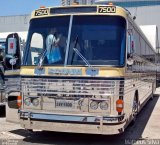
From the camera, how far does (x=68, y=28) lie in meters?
8.76

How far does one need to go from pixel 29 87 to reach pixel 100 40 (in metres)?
1.91

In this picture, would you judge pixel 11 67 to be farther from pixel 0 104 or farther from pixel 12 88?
pixel 0 104

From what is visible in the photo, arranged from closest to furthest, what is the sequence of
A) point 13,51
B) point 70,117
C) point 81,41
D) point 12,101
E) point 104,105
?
point 104,105
point 70,117
point 81,41
point 13,51
point 12,101

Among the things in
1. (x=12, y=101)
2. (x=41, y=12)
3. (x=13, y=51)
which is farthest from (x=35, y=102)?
(x=41, y=12)

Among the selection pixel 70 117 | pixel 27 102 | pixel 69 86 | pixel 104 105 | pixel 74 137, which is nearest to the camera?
pixel 104 105

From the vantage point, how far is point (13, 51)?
9336mm

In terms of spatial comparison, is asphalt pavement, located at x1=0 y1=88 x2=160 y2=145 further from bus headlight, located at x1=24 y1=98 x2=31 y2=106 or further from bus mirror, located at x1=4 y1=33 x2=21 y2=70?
bus mirror, located at x1=4 y1=33 x2=21 y2=70

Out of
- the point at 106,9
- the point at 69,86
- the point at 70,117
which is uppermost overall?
the point at 106,9

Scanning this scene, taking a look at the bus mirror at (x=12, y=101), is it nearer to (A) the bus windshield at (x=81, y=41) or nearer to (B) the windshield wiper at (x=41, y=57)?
(A) the bus windshield at (x=81, y=41)

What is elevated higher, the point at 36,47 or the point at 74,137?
the point at 36,47

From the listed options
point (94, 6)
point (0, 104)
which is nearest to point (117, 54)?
point (94, 6)

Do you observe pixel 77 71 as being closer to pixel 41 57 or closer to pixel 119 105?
pixel 41 57

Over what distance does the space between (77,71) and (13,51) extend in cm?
192

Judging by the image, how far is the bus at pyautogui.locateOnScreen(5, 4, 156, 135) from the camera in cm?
812
